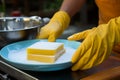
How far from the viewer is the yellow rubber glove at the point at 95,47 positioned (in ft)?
2.84

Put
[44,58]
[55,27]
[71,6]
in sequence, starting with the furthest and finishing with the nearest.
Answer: [71,6] → [55,27] → [44,58]

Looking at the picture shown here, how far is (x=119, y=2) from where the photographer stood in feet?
4.19

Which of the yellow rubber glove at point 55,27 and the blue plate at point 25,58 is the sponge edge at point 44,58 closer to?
the blue plate at point 25,58

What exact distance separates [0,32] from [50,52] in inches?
11.5

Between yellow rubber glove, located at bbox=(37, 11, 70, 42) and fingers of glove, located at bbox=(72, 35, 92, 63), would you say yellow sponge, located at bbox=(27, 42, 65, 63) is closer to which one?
fingers of glove, located at bbox=(72, 35, 92, 63)

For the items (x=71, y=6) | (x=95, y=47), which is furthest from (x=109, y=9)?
(x=95, y=47)

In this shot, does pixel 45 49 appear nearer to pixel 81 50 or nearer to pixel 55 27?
pixel 81 50

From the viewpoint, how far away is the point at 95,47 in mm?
896

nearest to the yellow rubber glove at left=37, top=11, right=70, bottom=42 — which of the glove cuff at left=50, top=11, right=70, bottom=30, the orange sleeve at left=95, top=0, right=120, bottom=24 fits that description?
the glove cuff at left=50, top=11, right=70, bottom=30

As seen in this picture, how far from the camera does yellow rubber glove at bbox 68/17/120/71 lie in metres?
0.86

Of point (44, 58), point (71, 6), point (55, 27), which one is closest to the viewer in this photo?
point (44, 58)

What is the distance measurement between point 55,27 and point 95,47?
0.37 metres

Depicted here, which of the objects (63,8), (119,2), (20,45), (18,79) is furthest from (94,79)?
(63,8)

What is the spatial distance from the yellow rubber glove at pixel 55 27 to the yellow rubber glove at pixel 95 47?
257 mm
